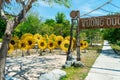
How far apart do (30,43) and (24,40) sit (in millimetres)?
575

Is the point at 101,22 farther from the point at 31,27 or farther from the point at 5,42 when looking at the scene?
the point at 31,27

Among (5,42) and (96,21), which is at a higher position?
(96,21)

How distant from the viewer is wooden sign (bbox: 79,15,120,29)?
11.7 meters

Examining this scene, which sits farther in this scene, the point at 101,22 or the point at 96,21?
the point at 96,21

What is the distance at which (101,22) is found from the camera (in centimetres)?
1234

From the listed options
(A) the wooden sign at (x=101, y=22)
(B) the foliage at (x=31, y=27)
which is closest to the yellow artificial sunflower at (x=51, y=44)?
(A) the wooden sign at (x=101, y=22)

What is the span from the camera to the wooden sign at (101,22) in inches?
462

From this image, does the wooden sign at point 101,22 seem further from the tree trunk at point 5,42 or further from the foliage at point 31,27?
the foliage at point 31,27

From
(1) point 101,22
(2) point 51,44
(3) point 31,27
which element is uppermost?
(3) point 31,27

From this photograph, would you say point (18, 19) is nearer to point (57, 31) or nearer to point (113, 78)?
point (113, 78)

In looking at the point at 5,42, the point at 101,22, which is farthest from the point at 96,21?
the point at 5,42

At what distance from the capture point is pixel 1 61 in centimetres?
711

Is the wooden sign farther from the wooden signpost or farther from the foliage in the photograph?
the foliage

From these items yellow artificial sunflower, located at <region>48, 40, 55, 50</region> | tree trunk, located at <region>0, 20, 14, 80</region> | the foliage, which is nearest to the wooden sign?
tree trunk, located at <region>0, 20, 14, 80</region>
